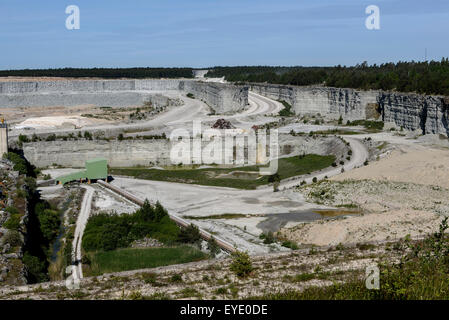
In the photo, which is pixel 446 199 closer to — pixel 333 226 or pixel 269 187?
pixel 333 226

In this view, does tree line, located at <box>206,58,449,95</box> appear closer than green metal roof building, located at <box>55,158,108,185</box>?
No

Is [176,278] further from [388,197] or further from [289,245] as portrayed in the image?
[388,197]

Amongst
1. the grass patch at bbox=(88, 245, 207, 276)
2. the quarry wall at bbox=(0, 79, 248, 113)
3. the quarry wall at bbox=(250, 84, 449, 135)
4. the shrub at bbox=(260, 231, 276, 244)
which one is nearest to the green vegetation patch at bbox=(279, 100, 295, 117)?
the quarry wall at bbox=(250, 84, 449, 135)

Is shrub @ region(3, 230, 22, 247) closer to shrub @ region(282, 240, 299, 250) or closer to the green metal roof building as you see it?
shrub @ region(282, 240, 299, 250)

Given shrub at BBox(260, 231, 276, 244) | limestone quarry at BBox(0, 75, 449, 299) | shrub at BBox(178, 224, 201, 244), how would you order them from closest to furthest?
1. limestone quarry at BBox(0, 75, 449, 299)
2. shrub at BBox(260, 231, 276, 244)
3. shrub at BBox(178, 224, 201, 244)
